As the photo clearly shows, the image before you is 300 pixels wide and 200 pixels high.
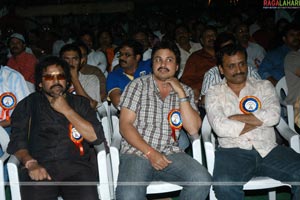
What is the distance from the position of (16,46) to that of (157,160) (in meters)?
3.13

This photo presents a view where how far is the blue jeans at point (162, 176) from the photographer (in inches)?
112

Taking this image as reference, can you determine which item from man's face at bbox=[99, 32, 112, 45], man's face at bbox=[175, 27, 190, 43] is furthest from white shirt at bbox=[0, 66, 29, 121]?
man's face at bbox=[175, 27, 190, 43]

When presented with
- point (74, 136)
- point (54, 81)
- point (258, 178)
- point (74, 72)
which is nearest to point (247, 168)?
point (258, 178)

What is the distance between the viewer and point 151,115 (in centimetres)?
318

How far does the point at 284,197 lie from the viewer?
376 centimetres

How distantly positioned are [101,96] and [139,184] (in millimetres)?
1891

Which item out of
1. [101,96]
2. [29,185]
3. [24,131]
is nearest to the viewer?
[29,185]

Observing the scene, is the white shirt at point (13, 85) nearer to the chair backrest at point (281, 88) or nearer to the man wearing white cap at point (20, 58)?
the man wearing white cap at point (20, 58)

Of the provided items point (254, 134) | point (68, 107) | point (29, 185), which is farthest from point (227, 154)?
point (29, 185)

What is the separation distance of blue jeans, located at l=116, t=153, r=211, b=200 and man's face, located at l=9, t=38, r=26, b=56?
2.87 metres

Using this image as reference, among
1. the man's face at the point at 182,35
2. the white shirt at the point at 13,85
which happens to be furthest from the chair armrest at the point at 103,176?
the man's face at the point at 182,35

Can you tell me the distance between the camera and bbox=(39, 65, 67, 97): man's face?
303cm

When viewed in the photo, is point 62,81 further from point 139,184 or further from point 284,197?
point 284,197

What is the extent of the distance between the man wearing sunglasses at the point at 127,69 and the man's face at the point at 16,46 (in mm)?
1707
